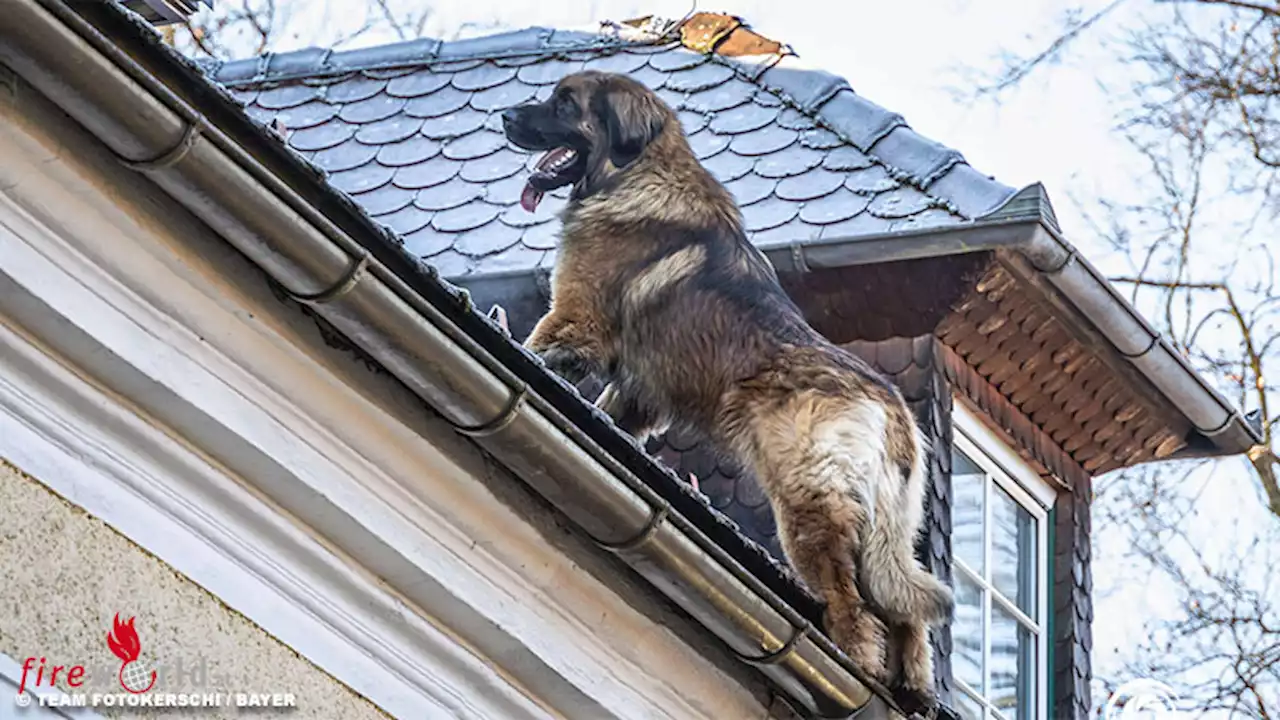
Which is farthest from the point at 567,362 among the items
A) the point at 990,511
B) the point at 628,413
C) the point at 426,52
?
the point at 426,52

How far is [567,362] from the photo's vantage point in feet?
23.1

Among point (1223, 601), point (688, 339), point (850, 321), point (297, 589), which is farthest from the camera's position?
point (1223, 601)

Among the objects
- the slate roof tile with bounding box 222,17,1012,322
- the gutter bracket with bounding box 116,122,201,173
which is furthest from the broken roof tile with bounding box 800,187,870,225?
the gutter bracket with bounding box 116,122,201,173

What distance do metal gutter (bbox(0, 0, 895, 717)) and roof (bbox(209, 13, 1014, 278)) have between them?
8.70 feet

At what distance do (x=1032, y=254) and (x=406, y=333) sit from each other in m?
3.49

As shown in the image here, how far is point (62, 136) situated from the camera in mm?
4395

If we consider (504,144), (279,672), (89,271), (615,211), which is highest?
(504,144)

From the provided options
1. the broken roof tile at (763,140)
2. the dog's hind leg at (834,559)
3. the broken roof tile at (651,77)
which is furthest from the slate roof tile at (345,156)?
the dog's hind leg at (834,559)

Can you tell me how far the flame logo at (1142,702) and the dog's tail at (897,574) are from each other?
13.4 ft

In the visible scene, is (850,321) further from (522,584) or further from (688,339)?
(522,584)

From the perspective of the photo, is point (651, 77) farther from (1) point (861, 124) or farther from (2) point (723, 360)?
(2) point (723, 360)

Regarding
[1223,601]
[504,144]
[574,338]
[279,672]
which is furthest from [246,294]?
[1223,601]

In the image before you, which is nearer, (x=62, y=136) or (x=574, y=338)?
(x=62, y=136)

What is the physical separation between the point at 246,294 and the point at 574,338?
2514 mm
